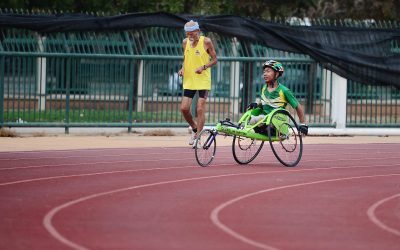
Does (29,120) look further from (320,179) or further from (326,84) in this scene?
(320,179)

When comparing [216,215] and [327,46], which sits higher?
[327,46]

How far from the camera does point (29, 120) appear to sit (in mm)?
22828

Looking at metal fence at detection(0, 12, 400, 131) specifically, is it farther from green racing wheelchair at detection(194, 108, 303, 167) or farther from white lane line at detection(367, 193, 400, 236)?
white lane line at detection(367, 193, 400, 236)

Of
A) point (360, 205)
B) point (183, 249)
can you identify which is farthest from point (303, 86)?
point (183, 249)

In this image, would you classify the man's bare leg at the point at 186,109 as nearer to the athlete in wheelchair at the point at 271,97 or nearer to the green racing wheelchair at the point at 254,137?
the green racing wheelchair at the point at 254,137

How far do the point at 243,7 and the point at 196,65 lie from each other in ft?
63.2

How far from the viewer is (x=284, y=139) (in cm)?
1652

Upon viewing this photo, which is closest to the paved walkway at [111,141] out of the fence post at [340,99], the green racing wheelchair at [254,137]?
the fence post at [340,99]

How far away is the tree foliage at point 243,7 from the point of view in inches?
1373

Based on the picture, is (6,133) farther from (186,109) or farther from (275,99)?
(275,99)

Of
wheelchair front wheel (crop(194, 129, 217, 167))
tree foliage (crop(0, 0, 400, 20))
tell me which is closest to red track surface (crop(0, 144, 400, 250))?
wheelchair front wheel (crop(194, 129, 217, 167))

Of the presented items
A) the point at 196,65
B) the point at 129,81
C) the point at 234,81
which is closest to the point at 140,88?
the point at 129,81

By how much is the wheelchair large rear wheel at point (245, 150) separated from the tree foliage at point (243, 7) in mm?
17024

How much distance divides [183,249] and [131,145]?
11.1 m
